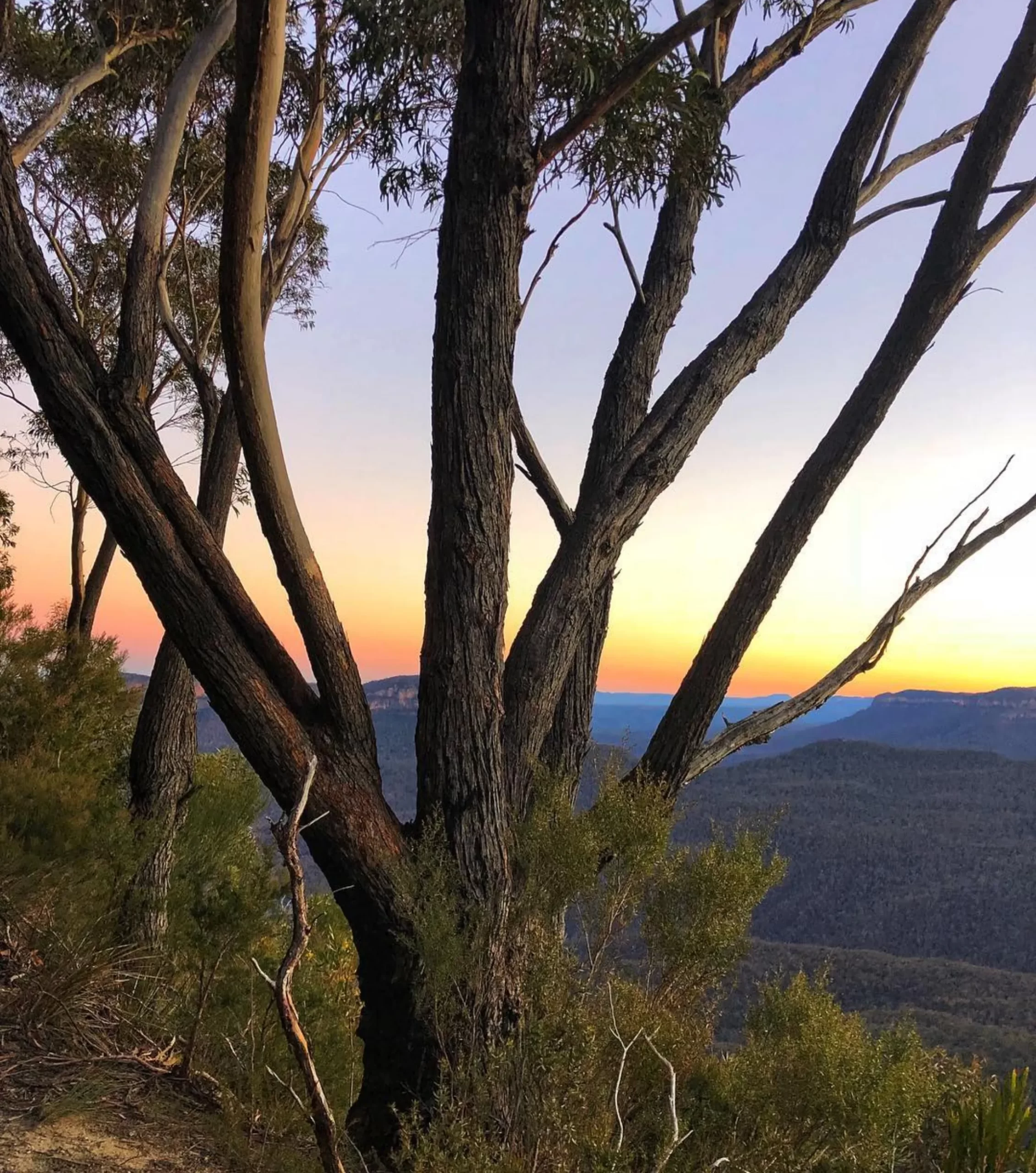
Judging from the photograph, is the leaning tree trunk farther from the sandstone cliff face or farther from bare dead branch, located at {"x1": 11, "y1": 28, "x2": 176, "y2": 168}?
the sandstone cliff face

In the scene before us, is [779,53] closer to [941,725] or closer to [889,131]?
[889,131]

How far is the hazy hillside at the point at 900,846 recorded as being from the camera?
119 ft

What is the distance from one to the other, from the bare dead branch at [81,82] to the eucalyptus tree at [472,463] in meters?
1.31

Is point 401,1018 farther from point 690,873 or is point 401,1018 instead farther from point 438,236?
point 438,236

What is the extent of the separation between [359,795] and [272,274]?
4000mm

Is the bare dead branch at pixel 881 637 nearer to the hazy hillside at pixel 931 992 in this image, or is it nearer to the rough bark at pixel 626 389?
the rough bark at pixel 626 389

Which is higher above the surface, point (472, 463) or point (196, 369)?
point (196, 369)

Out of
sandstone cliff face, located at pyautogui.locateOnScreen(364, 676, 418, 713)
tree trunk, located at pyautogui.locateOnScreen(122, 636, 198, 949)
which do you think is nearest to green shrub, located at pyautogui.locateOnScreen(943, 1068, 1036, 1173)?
tree trunk, located at pyautogui.locateOnScreen(122, 636, 198, 949)

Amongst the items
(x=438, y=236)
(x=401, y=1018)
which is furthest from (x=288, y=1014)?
(x=438, y=236)

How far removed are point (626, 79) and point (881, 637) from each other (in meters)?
2.07

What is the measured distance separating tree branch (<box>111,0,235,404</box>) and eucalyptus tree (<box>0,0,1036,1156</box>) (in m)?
0.01

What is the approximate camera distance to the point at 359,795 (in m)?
2.48

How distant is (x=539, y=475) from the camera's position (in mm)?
3506

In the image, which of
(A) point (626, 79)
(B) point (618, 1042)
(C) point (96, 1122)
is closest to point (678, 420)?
(A) point (626, 79)
